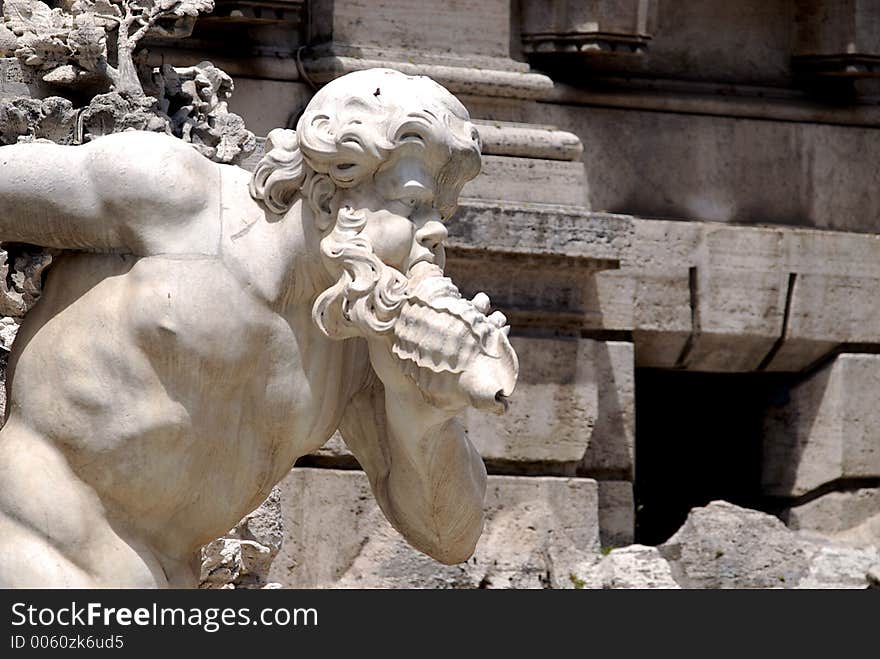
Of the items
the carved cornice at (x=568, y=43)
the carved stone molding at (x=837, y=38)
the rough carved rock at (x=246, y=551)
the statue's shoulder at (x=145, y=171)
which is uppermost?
the statue's shoulder at (x=145, y=171)

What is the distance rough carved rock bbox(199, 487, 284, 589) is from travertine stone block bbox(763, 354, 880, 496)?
3.14 m

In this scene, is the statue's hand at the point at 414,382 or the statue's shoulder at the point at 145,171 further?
the statue's shoulder at the point at 145,171

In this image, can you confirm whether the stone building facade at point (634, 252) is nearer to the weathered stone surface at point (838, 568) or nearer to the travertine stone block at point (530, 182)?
the travertine stone block at point (530, 182)

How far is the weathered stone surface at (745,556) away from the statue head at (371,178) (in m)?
3.39

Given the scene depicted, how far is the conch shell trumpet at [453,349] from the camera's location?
4465 millimetres

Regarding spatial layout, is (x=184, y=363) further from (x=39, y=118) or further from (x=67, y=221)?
(x=39, y=118)

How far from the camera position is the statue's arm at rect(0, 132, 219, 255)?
4641mm

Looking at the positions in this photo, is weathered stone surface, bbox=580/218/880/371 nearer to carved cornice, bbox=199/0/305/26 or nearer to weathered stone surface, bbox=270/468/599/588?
weathered stone surface, bbox=270/468/599/588

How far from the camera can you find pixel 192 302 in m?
4.65

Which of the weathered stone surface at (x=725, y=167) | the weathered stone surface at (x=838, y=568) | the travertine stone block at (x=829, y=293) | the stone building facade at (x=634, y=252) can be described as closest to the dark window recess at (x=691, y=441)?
the stone building facade at (x=634, y=252)

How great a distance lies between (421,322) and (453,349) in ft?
0.26

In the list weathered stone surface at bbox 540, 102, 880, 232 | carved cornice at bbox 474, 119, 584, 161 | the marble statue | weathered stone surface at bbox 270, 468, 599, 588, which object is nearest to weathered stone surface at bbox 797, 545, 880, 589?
weathered stone surface at bbox 270, 468, 599, 588

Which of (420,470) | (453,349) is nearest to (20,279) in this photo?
(420,470)

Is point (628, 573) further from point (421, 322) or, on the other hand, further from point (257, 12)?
point (421, 322)
